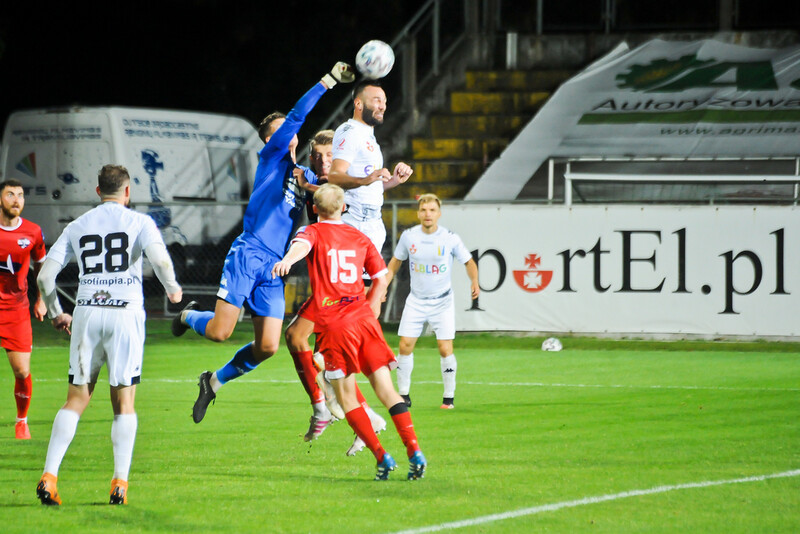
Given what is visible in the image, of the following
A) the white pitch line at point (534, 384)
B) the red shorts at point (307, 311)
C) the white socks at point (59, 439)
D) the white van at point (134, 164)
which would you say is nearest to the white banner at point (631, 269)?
the white pitch line at point (534, 384)

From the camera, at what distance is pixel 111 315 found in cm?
656

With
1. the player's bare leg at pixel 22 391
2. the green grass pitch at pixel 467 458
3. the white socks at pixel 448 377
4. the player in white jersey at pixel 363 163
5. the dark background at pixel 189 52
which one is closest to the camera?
the green grass pitch at pixel 467 458

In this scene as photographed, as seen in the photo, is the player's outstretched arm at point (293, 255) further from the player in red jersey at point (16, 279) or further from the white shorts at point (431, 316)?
the white shorts at point (431, 316)

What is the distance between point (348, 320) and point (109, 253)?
1543 mm

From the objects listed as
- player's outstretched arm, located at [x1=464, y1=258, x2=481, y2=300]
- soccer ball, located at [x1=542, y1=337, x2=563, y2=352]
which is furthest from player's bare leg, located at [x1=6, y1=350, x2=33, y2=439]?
soccer ball, located at [x1=542, y1=337, x2=563, y2=352]

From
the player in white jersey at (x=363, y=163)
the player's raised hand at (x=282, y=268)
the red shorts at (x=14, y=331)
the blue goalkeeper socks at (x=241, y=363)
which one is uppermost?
the player in white jersey at (x=363, y=163)

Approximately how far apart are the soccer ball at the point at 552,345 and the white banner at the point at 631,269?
28.9 inches

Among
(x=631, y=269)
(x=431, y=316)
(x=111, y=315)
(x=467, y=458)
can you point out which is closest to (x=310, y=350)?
(x=467, y=458)

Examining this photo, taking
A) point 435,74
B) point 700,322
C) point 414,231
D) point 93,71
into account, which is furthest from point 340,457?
point 93,71

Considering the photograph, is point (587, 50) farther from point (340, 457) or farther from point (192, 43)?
point (340, 457)

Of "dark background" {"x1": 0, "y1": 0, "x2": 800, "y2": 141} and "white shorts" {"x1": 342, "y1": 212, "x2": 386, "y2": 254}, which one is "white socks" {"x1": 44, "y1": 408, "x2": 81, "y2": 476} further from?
"dark background" {"x1": 0, "y1": 0, "x2": 800, "y2": 141}

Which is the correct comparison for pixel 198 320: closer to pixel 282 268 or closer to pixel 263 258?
pixel 263 258

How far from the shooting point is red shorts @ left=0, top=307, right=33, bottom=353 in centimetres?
978

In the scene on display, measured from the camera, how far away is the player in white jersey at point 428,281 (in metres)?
11.4
